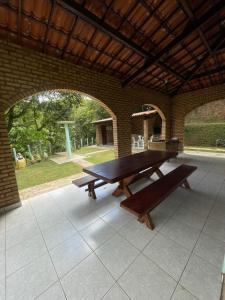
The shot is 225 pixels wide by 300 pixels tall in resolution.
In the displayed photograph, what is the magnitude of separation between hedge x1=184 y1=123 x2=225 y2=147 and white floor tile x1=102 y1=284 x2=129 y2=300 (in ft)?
39.2

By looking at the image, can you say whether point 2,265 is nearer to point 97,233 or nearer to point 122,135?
point 97,233

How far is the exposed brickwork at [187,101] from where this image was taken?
5.96 metres

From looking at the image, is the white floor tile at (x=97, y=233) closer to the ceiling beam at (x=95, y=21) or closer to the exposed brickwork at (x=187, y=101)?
the ceiling beam at (x=95, y=21)

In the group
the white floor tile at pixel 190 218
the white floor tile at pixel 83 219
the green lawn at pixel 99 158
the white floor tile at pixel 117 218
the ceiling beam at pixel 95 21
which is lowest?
the green lawn at pixel 99 158

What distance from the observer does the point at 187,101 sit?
6.81 metres

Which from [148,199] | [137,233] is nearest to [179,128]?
[148,199]

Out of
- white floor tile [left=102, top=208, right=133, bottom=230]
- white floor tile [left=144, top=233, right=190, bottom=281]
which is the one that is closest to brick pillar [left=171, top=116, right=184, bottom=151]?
white floor tile [left=102, top=208, right=133, bottom=230]

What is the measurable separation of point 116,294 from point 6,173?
2.75 meters

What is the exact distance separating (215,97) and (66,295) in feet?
25.5

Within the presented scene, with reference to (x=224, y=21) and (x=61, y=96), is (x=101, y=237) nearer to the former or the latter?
(x=224, y=21)

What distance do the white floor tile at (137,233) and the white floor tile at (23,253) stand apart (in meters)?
1.12

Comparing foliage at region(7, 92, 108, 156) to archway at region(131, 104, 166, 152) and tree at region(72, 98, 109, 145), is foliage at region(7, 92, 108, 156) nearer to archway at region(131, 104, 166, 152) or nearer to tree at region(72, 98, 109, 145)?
tree at region(72, 98, 109, 145)

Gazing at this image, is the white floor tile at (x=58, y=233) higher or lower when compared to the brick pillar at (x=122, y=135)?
lower

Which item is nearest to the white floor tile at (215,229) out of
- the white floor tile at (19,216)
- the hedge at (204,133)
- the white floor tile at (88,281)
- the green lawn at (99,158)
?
the white floor tile at (88,281)
